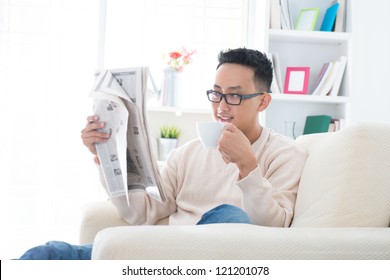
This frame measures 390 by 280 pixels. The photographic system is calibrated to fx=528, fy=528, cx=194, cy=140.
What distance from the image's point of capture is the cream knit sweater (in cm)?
164

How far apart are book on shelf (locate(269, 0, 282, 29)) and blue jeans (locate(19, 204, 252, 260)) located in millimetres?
2401

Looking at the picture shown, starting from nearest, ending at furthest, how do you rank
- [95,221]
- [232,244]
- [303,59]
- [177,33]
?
[232,244] < [95,221] < [303,59] < [177,33]

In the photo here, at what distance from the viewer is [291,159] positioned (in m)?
1.78

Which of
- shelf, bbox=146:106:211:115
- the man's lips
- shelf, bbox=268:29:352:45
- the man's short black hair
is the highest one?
shelf, bbox=268:29:352:45

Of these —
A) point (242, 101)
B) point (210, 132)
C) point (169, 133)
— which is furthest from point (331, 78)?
point (210, 132)

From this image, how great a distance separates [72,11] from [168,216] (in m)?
2.47

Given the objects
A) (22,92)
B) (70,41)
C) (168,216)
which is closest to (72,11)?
(70,41)

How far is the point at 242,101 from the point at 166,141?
5.87 ft

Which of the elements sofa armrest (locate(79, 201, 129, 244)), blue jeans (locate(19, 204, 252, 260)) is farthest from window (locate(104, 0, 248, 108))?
blue jeans (locate(19, 204, 252, 260))

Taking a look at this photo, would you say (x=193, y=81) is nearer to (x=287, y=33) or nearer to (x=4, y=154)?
(x=287, y=33)

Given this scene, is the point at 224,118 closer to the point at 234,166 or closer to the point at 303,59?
the point at 234,166

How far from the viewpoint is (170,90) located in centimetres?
373

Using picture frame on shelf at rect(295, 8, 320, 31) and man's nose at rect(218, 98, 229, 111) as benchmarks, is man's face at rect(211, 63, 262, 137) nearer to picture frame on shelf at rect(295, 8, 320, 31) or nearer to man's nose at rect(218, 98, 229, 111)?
man's nose at rect(218, 98, 229, 111)

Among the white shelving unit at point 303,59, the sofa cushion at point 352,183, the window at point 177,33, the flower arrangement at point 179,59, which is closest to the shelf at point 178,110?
the window at point 177,33
